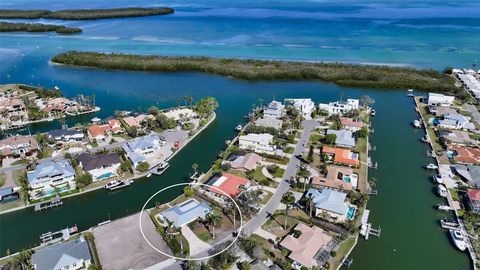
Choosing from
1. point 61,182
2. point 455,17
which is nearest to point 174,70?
point 61,182

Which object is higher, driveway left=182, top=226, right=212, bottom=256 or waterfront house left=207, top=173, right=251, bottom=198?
waterfront house left=207, top=173, right=251, bottom=198

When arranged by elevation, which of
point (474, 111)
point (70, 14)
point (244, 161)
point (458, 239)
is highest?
point (474, 111)

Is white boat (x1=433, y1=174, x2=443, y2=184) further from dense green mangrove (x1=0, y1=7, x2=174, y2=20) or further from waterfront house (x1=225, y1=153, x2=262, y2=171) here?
dense green mangrove (x1=0, y1=7, x2=174, y2=20)

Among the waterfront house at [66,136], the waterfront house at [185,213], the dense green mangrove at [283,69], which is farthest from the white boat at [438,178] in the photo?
the waterfront house at [66,136]

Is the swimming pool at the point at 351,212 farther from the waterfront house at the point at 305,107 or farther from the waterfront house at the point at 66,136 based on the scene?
the waterfront house at the point at 66,136

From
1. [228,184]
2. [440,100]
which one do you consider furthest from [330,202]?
[440,100]

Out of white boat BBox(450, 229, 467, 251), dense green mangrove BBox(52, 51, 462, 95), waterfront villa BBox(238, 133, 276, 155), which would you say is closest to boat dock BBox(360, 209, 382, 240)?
white boat BBox(450, 229, 467, 251)

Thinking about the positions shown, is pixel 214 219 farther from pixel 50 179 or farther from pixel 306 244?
pixel 50 179
